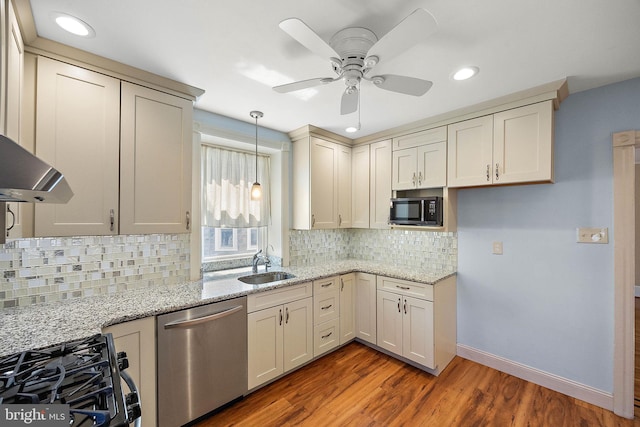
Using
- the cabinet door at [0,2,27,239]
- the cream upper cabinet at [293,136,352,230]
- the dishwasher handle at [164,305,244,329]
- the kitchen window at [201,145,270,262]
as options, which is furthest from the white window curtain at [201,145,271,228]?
the cabinet door at [0,2,27,239]

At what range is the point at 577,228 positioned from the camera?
7.18 feet

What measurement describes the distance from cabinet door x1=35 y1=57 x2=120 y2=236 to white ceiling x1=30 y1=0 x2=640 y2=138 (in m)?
0.21

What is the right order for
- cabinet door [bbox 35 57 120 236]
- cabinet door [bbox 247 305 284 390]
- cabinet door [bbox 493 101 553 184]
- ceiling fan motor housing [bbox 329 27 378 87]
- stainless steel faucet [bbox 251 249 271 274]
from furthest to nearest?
stainless steel faucet [bbox 251 249 271 274] → cabinet door [bbox 247 305 284 390] → cabinet door [bbox 493 101 553 184] → cabinet door [bbox 35 57 120 236] → ceiling fan motor housing [bbox 329 27 378 87]

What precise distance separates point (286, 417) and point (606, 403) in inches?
95.8

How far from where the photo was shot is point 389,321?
280 cm

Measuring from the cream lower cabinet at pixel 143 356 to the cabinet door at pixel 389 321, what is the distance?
2056 mm

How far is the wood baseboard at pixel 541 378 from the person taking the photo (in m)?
2.08

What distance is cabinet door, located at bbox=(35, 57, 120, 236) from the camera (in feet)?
5.13

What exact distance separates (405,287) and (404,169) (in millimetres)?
1266

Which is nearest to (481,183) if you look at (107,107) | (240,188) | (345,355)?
(345,355)

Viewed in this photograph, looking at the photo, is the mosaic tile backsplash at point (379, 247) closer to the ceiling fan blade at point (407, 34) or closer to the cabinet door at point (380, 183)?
the cabinet door at point (380, 183)

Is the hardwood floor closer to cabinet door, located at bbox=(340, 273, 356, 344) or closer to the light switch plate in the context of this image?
cabinet door, located at bbox=(340, 273, 356, 344)

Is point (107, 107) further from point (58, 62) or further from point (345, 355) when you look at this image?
point (345, 355)

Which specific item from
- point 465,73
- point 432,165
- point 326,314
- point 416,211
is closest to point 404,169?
point 432,165
